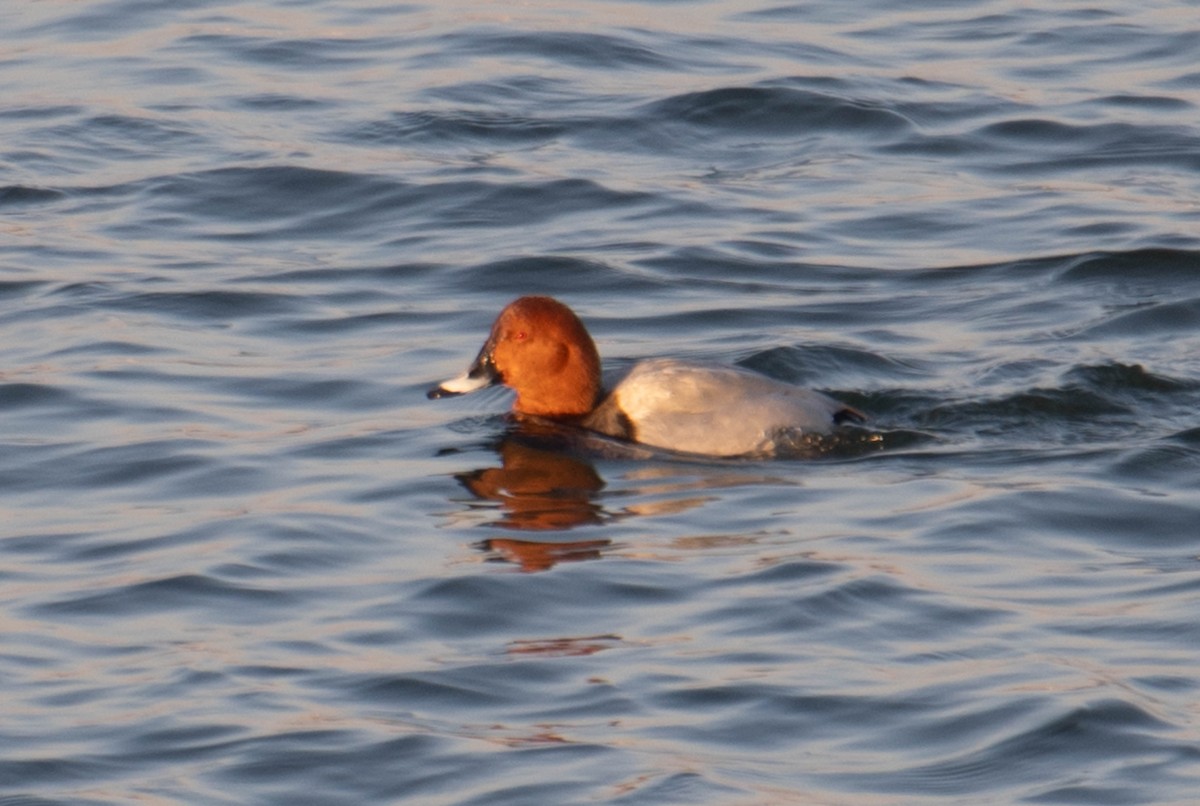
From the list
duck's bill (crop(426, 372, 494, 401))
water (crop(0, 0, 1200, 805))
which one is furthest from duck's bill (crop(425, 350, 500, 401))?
water (crop(0, 0, 1200, 805))

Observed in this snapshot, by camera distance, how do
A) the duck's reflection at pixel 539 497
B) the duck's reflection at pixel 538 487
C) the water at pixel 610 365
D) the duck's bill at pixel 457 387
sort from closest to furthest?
the water at pixel 610 365 → the duck's reflection at pixel 539 497 → the duck's reflection at pixel 538 487 → the duck's bill at pixel 457 387

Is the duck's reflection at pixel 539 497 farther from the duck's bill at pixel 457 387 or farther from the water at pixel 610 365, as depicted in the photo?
the duck's bill at pixel 457 387

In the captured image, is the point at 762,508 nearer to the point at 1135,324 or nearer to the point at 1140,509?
the point at 1140,509

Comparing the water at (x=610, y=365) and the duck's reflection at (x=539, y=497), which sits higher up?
the water at (x=610, y=365)

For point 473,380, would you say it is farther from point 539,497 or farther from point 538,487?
point 539,497

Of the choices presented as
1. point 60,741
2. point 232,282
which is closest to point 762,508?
point 60,741

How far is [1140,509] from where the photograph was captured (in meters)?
9.09

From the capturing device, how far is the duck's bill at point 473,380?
34.7ft

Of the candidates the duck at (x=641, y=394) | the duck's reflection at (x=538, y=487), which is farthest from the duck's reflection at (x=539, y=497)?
the duck at (x=641, y=394)

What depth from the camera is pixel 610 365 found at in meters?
11.4

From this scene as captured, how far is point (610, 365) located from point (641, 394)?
4.05 ft

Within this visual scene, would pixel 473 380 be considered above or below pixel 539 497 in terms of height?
above

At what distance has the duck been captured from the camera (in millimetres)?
9977

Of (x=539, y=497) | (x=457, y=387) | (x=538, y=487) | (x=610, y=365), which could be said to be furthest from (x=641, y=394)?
(x=610, y=365)
